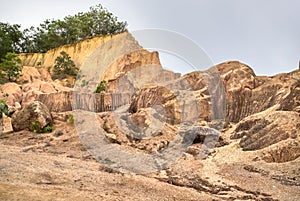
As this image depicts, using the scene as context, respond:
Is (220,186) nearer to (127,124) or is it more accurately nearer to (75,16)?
(127,124)

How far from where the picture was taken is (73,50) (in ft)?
153

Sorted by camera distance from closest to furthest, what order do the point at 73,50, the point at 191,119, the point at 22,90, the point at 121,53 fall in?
the point at 191,119 → the point at 22,90 → the point at 121,53 → the point at 73,50

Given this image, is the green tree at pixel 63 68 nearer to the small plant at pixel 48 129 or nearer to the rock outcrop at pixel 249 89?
the rock outcrop at pixel 249 89

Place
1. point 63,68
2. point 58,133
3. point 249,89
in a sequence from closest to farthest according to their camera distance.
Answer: point 58,133 < point 249,89 < point 63,68

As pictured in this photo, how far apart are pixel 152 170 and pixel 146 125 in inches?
221

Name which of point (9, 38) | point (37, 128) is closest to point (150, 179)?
point (37, 128)

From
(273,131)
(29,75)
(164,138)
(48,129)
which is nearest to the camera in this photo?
(273,131)

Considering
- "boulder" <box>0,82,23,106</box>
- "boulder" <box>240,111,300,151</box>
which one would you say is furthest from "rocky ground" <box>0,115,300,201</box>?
"boulder" <box>0,82,23,106</box>

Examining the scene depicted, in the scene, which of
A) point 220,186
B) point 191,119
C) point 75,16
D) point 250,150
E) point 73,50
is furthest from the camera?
point 75,16

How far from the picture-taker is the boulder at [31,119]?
19.8 metres

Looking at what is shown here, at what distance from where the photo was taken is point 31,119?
20.0 metres

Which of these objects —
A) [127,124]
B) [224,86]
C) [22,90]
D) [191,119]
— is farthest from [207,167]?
[22,90]

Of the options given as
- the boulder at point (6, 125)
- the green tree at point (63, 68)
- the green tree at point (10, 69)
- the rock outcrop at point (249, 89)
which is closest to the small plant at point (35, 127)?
the boulder at point (6, 125)

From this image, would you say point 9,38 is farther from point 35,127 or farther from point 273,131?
point 273,131
